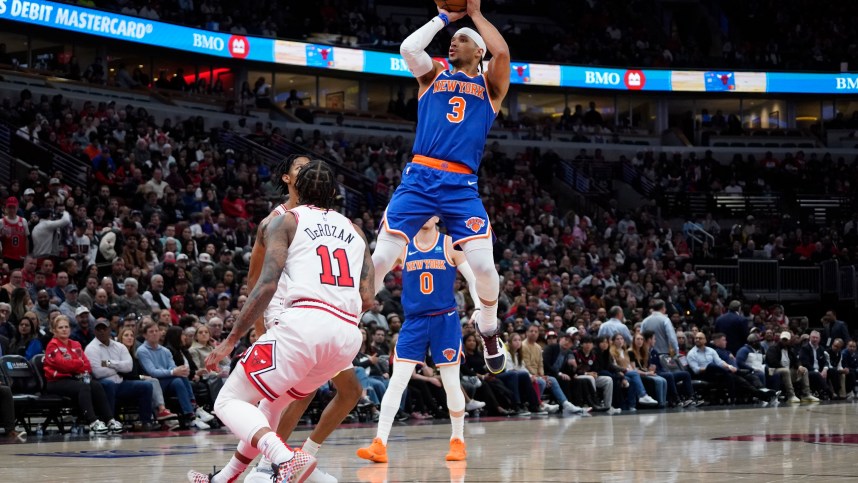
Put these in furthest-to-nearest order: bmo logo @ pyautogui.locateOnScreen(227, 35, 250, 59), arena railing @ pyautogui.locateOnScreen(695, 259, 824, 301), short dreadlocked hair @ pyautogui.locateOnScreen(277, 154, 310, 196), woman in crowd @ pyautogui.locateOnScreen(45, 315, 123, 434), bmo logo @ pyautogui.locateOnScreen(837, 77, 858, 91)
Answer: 1. bmo logo @ pyautogui.locateOnScreen(837, 77, 858, 91)
2. bmo logo @ pyautogui.locateOnScreen(227, 35, 250, 59)
3. arena railing @ pyautogui.locateOnScreen(695, 259, 824, 301)
4. woman in crowd @ pyautogui.locateOnScreen(45, 315, 123, 434)
5. short dreadlocked hair @ pyautogui.locateOnScreen(277, 154, 310, 196)

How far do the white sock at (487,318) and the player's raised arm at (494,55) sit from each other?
1.53m

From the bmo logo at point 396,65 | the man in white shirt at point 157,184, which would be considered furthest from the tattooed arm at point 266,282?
the bmo logo at point 396,65

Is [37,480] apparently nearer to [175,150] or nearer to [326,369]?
[326,369]

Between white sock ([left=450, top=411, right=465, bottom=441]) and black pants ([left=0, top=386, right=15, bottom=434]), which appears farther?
black pants ([left=0, top=386, right=15, bottom=434])

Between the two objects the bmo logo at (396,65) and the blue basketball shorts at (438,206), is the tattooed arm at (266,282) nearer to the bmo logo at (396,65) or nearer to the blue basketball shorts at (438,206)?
the blue basketball shorts at (438,206)

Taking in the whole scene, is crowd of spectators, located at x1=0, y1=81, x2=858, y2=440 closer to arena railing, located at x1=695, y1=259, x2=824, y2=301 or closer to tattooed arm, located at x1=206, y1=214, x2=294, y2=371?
arena railing, located at x1=695, y1=259, x2=824, y2=301

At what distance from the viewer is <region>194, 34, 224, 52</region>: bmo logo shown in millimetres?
31039

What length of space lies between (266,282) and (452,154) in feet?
8.55

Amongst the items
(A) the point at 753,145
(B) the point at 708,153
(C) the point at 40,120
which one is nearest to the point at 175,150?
(C) the point at 40,120

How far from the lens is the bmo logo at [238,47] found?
105 feet

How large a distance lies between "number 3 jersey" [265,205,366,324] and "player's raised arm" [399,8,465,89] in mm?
2071

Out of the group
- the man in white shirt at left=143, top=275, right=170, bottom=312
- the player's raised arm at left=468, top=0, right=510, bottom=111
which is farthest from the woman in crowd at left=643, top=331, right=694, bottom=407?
the player's raised arm at left=468, top=0, right=510, bottom=111

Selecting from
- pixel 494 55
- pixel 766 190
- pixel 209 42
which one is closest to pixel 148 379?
pixel 494 55

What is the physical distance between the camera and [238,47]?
32.2m
